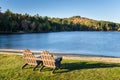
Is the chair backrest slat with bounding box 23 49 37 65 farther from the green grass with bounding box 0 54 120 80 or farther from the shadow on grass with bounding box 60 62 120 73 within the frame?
the shadow on grass with bounding box 60 62 120 73

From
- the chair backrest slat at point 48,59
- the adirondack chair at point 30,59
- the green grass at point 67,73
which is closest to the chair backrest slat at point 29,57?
the adirondack chair at point 30,59

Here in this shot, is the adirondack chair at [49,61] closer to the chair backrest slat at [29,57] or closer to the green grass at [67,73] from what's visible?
the green grass at [67,73]

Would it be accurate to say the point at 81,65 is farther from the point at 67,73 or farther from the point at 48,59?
the point at 48,59

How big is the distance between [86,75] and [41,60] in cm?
346

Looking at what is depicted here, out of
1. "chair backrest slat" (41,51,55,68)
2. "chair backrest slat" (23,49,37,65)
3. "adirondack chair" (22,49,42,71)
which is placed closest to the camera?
"chair backrest slat" (41,51,55,68)

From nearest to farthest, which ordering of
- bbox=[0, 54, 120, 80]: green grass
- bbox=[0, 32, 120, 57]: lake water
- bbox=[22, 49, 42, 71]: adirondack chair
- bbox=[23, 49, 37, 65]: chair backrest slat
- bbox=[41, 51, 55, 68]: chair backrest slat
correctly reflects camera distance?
bbox=[0, 54, 120, 80]: green grass, bbox=[41, 51, 55, 68]: chair backrest slat, bbox=[22, 49, 42, 71]: adirondack chair, bbox=[23, 49, 37, 65]: chair backrest slat, bbox=[0, 32, 120, 57]: lake water

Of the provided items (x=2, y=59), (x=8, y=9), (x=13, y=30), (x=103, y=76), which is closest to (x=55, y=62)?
(x=103, y=76)

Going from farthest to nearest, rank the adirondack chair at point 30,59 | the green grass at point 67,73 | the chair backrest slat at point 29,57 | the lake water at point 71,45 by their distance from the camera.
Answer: the lake water at point 71,45 → the chair backrest slat at point 29,57 → the adirondack chair at point 30,59 → the green grass at point 67,73

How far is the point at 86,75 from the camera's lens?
15297mm

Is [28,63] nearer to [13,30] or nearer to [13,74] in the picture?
[13,74]

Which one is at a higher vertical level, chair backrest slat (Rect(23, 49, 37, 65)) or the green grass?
chair backrest slat (Rect(23, 49, 37, 65))

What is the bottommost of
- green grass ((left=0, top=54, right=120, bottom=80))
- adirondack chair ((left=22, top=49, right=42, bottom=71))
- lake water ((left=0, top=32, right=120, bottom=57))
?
lake water ((left=0, top=32, right=120, bottom=57))

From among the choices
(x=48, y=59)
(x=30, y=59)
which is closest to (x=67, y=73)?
(x=48, y=59)

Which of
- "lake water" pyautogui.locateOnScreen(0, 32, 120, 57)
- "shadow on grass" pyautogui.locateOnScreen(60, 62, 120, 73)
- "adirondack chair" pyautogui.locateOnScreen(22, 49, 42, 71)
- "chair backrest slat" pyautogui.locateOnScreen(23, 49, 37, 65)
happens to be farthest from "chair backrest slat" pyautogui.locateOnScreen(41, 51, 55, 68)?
"lake water" pyautogui.locateOnScreen(0, 32, 120, 57)
